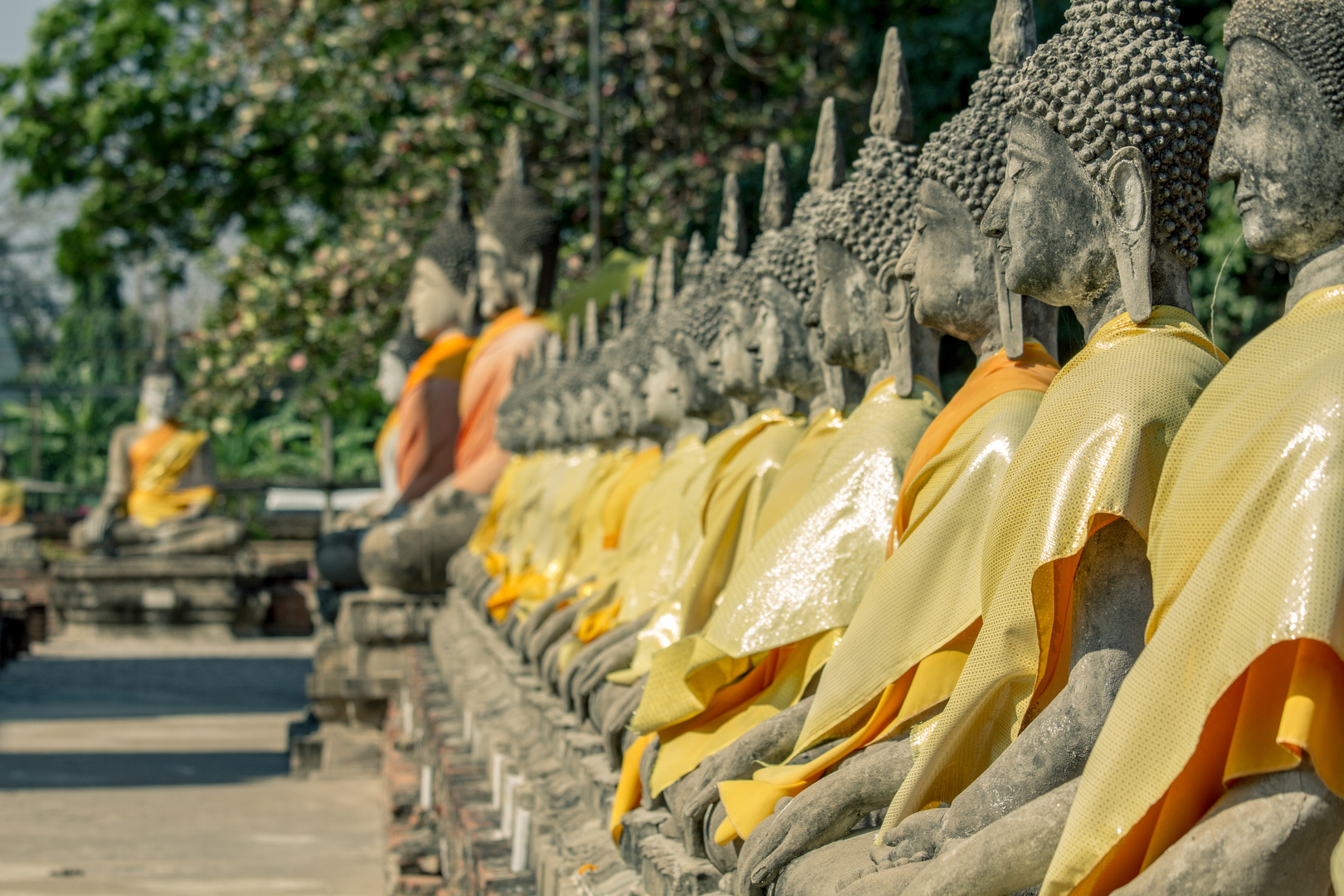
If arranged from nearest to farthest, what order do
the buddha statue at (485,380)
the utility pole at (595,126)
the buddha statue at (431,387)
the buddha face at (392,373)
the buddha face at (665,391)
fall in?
the buddha face at (665,391) → the buddha statue at (485,380) → the utility pole at (595,126) → the buddha statue at (431,387) → the buddha face at (392,373)

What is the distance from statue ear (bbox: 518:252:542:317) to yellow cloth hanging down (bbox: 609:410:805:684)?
6187 millimetres

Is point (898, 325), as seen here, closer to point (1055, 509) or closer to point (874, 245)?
point (874, 245)

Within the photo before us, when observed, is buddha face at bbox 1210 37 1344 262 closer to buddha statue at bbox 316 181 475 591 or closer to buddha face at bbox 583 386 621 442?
buddha face at bbox 583 386 621 442

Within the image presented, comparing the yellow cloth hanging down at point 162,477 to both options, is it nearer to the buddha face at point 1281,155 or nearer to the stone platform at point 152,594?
the stone platform at point 152,594

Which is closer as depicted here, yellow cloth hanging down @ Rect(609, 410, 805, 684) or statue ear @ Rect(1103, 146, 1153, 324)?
statue ear @ Rect(1103, 146, 1153, 324)

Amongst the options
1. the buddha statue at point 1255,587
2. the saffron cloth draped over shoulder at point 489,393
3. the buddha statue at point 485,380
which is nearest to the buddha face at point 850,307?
the buddha statue at point 1255,587

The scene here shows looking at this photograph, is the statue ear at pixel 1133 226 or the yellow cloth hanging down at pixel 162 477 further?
the yellow cloth hanging down at pixel 162 477

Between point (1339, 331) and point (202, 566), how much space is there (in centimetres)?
1483

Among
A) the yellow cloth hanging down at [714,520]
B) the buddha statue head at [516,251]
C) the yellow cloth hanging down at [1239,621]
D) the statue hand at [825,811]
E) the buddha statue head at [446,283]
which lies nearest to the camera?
the yellow cloth hanging down at [1239,621]

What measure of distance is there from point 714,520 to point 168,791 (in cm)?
556

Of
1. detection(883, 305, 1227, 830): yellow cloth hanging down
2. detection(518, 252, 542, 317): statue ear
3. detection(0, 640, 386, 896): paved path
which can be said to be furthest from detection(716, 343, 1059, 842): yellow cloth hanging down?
detection(518, 252, 542, 317): statue ear

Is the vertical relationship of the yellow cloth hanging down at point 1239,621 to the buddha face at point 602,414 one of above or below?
above

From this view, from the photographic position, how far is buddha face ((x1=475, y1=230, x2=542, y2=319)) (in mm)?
10242

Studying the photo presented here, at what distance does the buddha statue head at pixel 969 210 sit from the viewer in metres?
2.80
